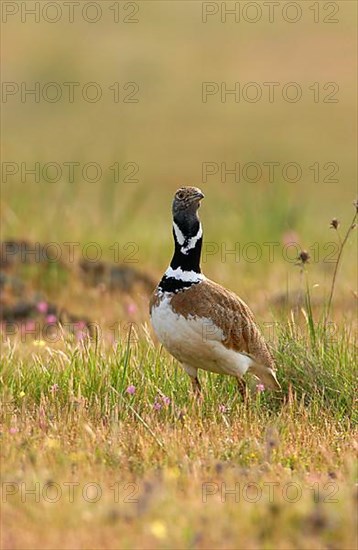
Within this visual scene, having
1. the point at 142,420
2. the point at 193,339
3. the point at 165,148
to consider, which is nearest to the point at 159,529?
the point at 142,420

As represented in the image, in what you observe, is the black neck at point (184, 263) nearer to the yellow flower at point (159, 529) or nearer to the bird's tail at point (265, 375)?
the bird's tail at point (265, 375)

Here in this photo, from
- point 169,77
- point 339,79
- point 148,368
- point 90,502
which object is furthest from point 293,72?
point 90,502

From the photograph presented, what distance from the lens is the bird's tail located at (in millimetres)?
6934

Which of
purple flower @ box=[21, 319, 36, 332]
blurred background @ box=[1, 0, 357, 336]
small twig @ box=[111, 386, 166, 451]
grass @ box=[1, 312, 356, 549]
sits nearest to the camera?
grass @ box=[1, 312, 356, 549]

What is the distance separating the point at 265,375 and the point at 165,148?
71.5ft

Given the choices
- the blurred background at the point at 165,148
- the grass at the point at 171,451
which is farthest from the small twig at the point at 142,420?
the blurred background at the point at 165,148

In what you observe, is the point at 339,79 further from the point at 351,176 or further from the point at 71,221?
the point at 71,221

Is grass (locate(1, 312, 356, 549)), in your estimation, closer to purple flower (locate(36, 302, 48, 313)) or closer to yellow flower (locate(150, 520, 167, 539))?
yellow flower (locate(150, 520, 167, 539))

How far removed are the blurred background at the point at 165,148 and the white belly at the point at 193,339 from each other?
120 inches

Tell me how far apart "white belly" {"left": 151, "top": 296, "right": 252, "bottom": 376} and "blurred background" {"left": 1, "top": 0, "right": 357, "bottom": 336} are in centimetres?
305

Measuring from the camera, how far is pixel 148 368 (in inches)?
284

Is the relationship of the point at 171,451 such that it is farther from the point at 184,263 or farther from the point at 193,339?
the point at 184,263

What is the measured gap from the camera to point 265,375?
6.99 m

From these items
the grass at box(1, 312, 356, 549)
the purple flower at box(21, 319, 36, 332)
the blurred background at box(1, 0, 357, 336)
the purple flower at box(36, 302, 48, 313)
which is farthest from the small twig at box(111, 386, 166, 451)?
the purple flower at box(36, 302, 48, 313)
